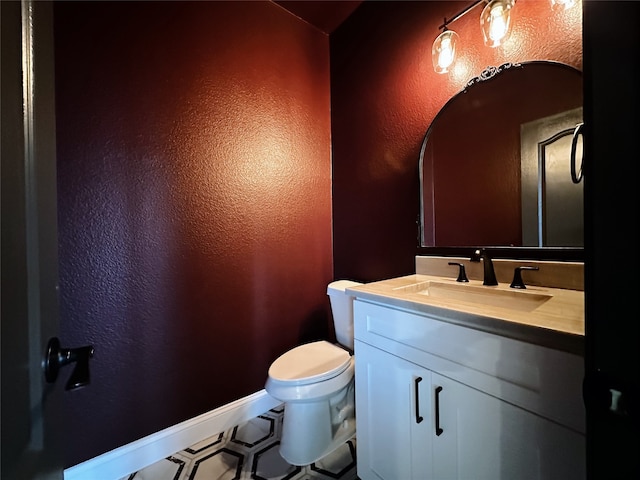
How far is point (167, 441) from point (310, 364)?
32.2 inches

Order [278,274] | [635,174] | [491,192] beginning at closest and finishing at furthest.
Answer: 1. [635,174]
2. [491,192]
3. [278,274]

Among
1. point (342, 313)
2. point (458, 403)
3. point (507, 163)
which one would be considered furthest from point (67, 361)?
point (507, 163)

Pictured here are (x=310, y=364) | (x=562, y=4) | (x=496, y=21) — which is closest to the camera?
(x=562, y=4)

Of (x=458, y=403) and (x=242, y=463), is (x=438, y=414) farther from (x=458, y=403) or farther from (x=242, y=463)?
(x=242, y=463)

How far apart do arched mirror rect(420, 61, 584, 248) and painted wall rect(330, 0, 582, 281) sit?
0.21 feet

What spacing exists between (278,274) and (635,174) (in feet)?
5.35

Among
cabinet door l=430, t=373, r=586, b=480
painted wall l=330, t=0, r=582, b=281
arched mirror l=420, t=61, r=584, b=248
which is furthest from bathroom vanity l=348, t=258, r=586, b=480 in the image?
painted wall l=330, t=0, r=582, b=281

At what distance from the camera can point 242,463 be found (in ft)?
4.23

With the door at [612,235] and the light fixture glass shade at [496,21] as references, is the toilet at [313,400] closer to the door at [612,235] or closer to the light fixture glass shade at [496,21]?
the door at [612,235]

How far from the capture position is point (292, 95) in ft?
6.02

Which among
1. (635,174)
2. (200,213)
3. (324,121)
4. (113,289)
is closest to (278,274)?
(200,213)

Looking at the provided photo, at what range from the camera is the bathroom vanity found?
619mm

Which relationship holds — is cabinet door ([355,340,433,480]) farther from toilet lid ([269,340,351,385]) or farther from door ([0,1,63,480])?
door ([0,1,63,480])

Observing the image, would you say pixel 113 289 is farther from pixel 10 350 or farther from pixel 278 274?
pixel 10 350
